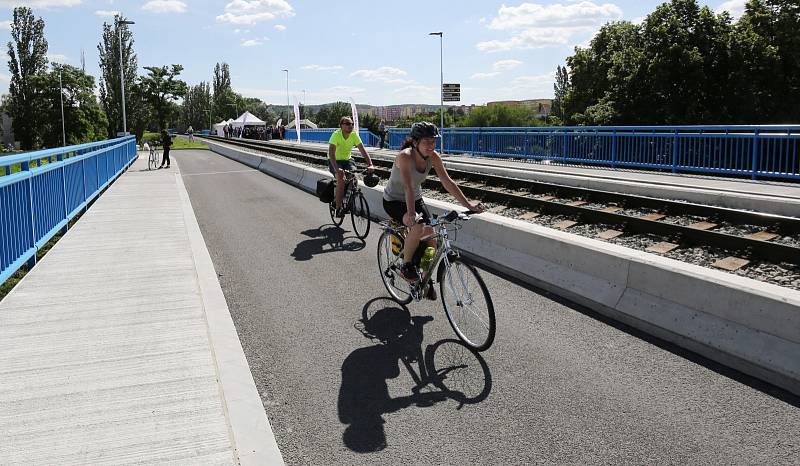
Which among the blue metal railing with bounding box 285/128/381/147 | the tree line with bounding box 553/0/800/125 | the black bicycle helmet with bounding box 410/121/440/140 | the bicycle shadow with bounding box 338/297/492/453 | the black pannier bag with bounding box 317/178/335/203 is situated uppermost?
the tree line with bounding box 553/0/800/125

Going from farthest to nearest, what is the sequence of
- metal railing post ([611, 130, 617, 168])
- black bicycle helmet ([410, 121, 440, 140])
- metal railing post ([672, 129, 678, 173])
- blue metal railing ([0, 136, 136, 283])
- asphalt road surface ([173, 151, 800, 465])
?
metal railing post ([611, 130, 617, 168]) < metal railing post ([672, 129, 678, 173]) < blue metal railing ([0, 136, 136, 283]) < black bicycle helmet ([410, 121, 440, 140]) < asphalt road surface ([173, 151, 800, 465])

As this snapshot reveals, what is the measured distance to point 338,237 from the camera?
10.3 metres

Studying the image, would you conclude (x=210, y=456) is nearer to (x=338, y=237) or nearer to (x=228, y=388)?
(x=228, y=388)

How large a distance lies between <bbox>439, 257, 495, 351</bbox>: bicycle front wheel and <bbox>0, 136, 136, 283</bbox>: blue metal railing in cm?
425

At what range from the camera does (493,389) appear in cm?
441

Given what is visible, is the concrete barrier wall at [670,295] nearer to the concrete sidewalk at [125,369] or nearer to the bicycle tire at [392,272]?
the bicycle tire at [392,272]

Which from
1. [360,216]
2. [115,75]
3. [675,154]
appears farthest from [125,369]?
[115,75]

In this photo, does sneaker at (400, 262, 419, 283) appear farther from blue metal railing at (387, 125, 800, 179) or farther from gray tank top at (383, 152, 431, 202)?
blue metal railing at (387, 125, 800, 179)

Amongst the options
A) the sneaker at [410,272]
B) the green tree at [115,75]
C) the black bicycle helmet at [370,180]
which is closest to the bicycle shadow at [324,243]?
the black bicycle helmet at [370,180]

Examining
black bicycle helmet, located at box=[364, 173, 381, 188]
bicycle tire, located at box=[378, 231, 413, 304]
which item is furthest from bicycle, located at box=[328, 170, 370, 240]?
bicycle tire, located at box=[378, 231, 413, 304]

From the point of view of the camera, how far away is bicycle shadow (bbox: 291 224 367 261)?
9055mm

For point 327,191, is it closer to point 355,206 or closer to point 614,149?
point 355,206

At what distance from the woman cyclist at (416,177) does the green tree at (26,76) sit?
9278cm

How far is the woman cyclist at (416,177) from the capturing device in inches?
207
